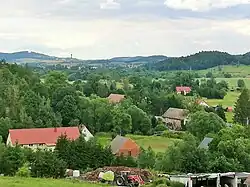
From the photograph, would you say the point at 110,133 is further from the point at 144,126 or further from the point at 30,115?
the point at 30,115

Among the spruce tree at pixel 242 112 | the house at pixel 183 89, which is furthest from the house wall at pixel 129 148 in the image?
the house at pixel 183 89

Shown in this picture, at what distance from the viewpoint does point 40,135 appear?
5128 centimetres

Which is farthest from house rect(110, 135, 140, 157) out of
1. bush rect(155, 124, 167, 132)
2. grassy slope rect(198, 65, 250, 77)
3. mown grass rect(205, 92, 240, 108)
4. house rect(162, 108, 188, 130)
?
grassy slope rect(198, 65, 250, 77)

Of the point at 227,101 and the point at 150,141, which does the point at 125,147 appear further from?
the point at 227,101

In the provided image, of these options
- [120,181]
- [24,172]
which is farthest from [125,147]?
[24,172]

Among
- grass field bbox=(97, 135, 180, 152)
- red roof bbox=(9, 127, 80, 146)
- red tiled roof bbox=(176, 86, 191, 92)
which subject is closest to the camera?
red roof bbox=(9, 127, 80, 146)

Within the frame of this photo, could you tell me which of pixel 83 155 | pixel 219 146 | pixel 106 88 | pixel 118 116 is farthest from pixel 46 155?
pixel 106 88

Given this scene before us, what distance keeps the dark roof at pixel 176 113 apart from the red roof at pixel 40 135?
30142mm

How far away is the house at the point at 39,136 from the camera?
1957 inches

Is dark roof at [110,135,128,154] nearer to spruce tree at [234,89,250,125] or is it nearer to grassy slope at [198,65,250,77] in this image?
spruce tree at [234,89,250,125]

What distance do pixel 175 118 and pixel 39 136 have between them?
32940 mm

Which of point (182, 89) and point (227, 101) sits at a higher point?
point (182, 89)

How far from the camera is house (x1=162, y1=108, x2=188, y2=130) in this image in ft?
257

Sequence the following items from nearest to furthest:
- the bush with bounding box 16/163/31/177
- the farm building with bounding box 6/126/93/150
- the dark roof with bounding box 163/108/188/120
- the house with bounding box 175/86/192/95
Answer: the bush with bounding box 16/163/31/177
the farm building with bounding box 6/126/93/150
the dark roof with bounding box 163/108/188/120
the house with bounding box 175/86/192/95
